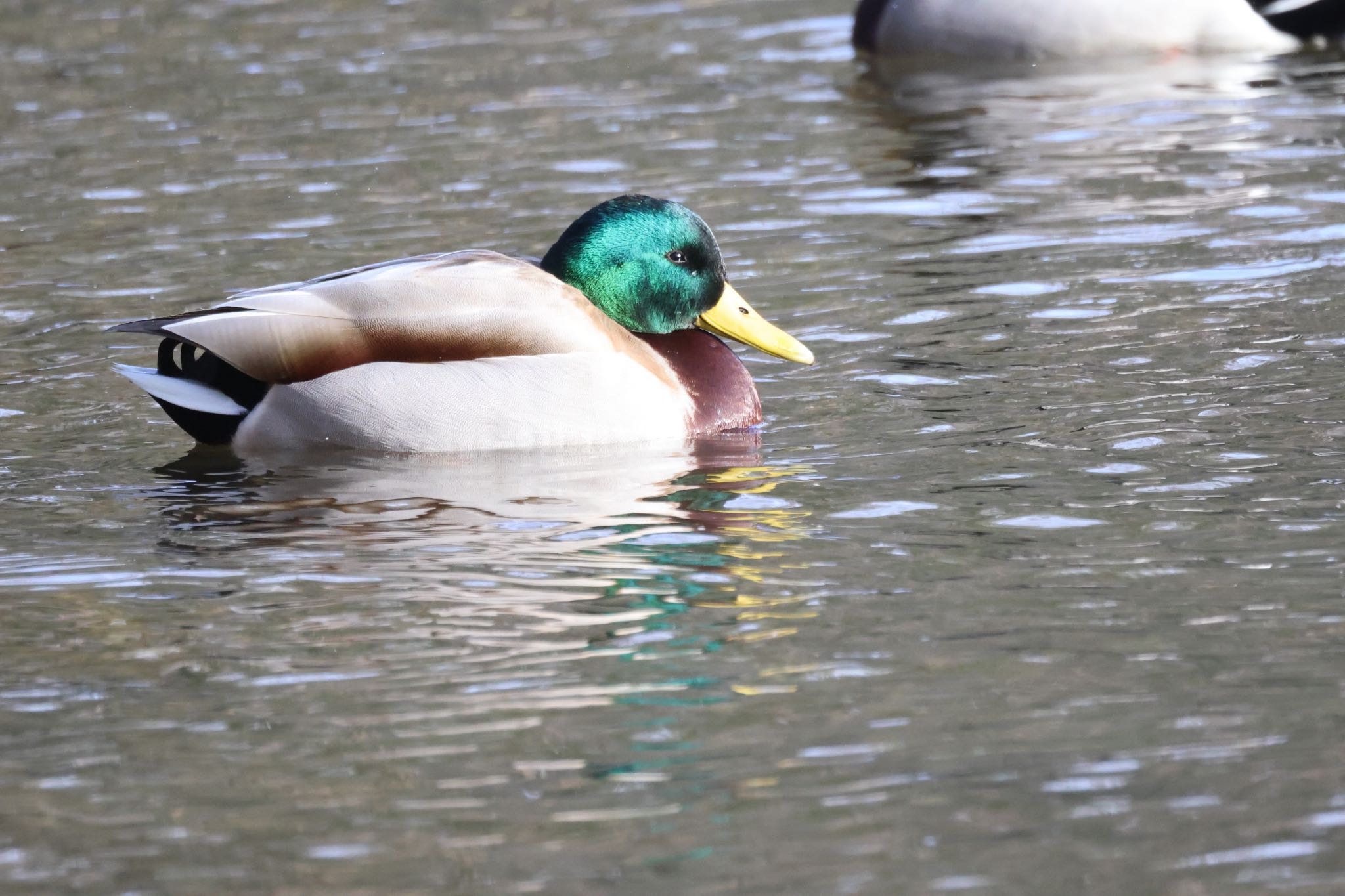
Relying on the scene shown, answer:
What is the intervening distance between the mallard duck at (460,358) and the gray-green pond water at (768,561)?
0.47ft

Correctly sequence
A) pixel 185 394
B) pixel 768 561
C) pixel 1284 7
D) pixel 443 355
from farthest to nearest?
pixel 1284 7, pixel 185 394, pixel 443 355, pixel 768 561

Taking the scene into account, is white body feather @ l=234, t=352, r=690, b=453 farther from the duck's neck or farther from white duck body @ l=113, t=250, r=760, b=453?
the duck's neck

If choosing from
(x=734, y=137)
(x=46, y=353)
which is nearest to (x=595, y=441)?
(x=46, y=353)

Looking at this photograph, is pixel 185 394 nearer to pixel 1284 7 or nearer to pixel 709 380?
pixel 709 380

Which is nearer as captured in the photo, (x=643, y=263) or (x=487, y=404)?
(x=487, y=404)

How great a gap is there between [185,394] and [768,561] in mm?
2467

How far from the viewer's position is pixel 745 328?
7.59m

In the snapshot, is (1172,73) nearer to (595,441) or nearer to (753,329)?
(753,329)

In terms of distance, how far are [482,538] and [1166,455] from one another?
2037mm

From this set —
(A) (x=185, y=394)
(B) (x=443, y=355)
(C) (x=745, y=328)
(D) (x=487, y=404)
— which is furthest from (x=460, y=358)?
(C) (x=745, y=328)

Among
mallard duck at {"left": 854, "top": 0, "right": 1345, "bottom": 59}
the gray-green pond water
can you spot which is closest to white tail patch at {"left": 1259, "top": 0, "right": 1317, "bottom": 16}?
mallard duck at {"left": 854, "top": 0, "right": 1345, "bottom": 59}

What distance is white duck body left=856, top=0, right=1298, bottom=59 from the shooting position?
13.6 meters

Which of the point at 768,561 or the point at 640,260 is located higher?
the point at 640,260

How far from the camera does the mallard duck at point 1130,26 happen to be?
13562 mm
